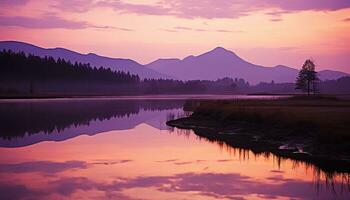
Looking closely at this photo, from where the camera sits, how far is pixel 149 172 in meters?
23.2

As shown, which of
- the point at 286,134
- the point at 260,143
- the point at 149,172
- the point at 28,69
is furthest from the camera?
the point at 28,69

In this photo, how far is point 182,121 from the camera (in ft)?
172

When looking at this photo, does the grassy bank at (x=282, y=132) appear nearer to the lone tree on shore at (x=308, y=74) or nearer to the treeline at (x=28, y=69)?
the lone tree on shore at (x=308, y=74)

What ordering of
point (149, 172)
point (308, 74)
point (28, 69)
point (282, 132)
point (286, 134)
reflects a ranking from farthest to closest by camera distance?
point (28, 69) → point (308, 74) → point (282, 132) → point (286, 134) → point (149, 172)

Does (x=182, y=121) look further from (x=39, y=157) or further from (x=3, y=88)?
(x=3, y=88)

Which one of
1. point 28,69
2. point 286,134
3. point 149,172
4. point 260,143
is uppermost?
point 28,69

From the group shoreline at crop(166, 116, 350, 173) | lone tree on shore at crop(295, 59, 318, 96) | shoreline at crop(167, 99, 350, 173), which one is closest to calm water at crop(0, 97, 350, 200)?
shoreline at crop(166, 116, 350, 173)

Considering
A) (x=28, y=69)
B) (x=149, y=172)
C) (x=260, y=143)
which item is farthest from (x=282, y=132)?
(x=28, y=69)

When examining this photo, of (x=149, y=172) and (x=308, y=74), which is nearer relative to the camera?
(x=149, y=172)

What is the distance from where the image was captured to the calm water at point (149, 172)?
18516 millimetres

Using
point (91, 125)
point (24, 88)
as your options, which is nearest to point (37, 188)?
point (91, 125)

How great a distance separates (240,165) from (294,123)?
9.89 metres

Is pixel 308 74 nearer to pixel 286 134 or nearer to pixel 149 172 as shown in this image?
pixel 286 134

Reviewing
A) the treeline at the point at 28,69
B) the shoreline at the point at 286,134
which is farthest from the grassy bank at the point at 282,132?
the treeline at the point at 28,69
